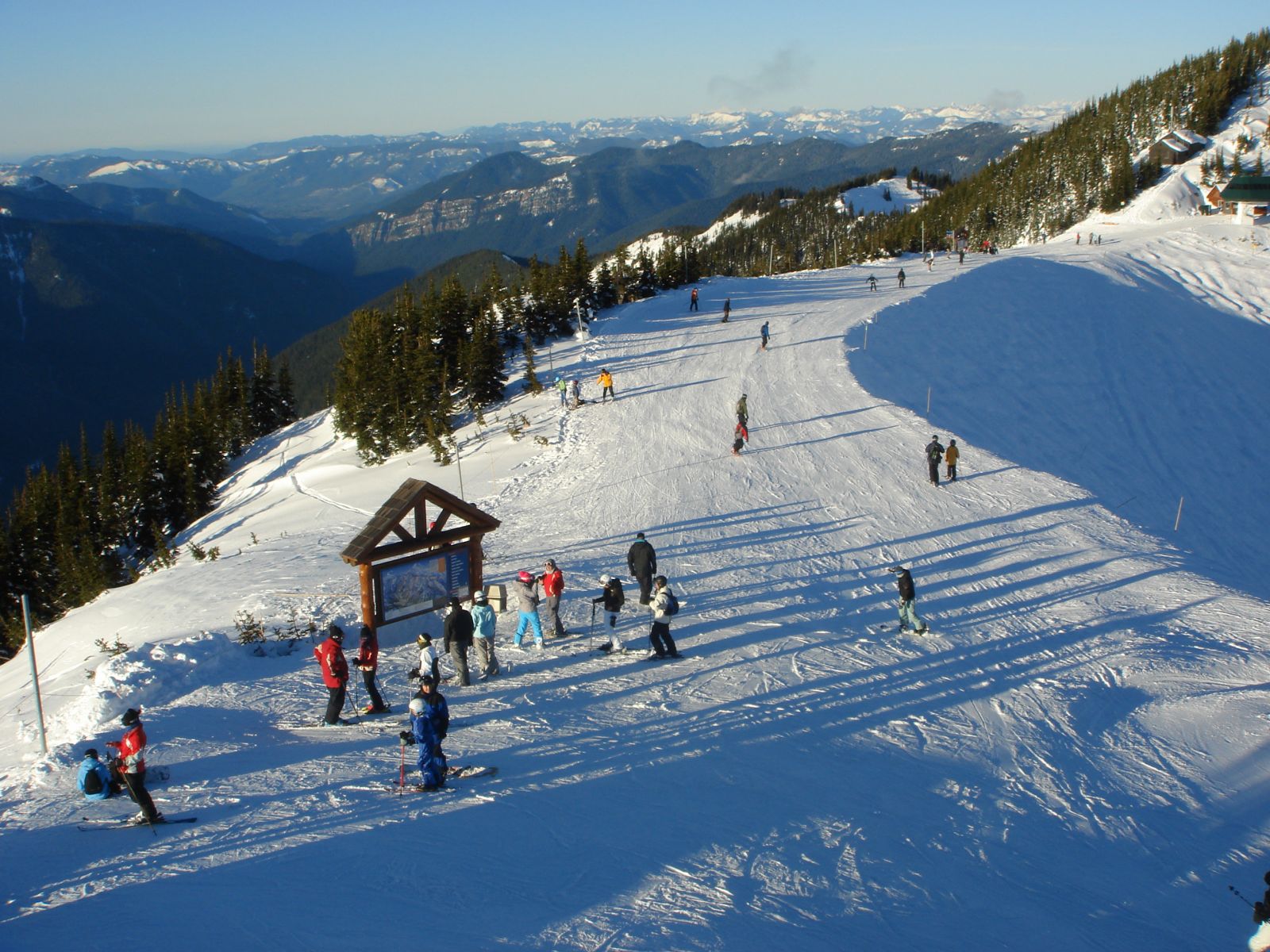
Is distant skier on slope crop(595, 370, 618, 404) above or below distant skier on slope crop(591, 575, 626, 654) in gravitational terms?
above

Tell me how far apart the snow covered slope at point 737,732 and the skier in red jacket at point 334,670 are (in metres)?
0.30

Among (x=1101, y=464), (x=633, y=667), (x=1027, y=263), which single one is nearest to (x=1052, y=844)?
(x=633, y=667)

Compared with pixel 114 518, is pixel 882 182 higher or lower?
higher

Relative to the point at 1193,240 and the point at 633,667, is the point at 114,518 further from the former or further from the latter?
the point at 1193,240

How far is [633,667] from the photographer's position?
1309 centimetres

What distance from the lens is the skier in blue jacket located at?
30.3 feet

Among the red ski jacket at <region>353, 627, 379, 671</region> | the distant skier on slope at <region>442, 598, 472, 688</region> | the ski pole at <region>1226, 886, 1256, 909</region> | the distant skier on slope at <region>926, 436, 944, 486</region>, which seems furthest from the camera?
the distant skier on slope at <region>926, 436, 944, 486</region>

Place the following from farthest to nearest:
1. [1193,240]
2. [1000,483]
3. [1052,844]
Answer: [1193,240], [1000,483], [1052,844]

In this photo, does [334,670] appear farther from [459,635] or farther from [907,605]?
[907,605]

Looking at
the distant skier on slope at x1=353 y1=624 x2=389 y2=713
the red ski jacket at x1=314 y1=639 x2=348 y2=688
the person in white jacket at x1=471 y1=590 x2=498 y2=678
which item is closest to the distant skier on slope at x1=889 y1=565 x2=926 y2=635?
the person in white jacket at x1=471 y1=590 x2=498 y2=678

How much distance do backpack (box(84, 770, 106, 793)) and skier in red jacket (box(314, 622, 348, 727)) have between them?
2584mm

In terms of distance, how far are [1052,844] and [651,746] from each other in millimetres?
4561

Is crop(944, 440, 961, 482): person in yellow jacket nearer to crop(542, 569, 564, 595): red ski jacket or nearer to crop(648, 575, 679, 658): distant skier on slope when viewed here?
crop(648, 575, 679, 658): distant skier on slope

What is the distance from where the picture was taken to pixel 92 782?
9.23 metres
